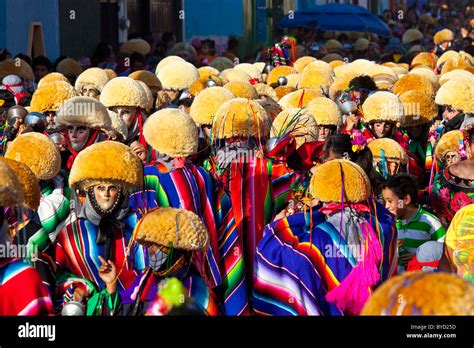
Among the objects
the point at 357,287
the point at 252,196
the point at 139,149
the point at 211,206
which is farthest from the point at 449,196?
the point at 357,287

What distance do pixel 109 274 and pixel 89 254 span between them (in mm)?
499

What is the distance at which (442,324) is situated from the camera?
11.3 feet

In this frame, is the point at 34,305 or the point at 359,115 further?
the point at 359,115

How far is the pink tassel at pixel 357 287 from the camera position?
5.52 metres

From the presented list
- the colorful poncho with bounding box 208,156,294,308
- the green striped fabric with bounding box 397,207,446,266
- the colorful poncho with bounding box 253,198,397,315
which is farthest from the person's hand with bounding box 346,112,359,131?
the colorful poncho with bounding box 253,198,397,315

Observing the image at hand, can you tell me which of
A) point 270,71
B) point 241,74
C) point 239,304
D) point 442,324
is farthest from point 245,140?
point 270,71

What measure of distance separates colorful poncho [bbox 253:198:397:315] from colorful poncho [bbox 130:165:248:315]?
1.73 ft

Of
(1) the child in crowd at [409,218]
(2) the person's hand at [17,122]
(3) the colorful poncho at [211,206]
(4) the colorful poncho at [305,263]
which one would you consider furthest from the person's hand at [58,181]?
(2) the person's hand at [17,122]

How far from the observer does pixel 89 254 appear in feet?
18.5

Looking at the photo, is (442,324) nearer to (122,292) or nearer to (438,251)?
(122,292)

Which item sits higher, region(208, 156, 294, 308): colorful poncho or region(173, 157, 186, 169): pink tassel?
region(173, 157, 186, 169): pink tassel

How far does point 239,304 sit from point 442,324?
114 inches

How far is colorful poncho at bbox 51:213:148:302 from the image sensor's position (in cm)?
552

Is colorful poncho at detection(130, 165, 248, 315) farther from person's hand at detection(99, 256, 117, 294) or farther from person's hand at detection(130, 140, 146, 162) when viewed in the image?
person's hand at detection(130, 140, 146, 162)
